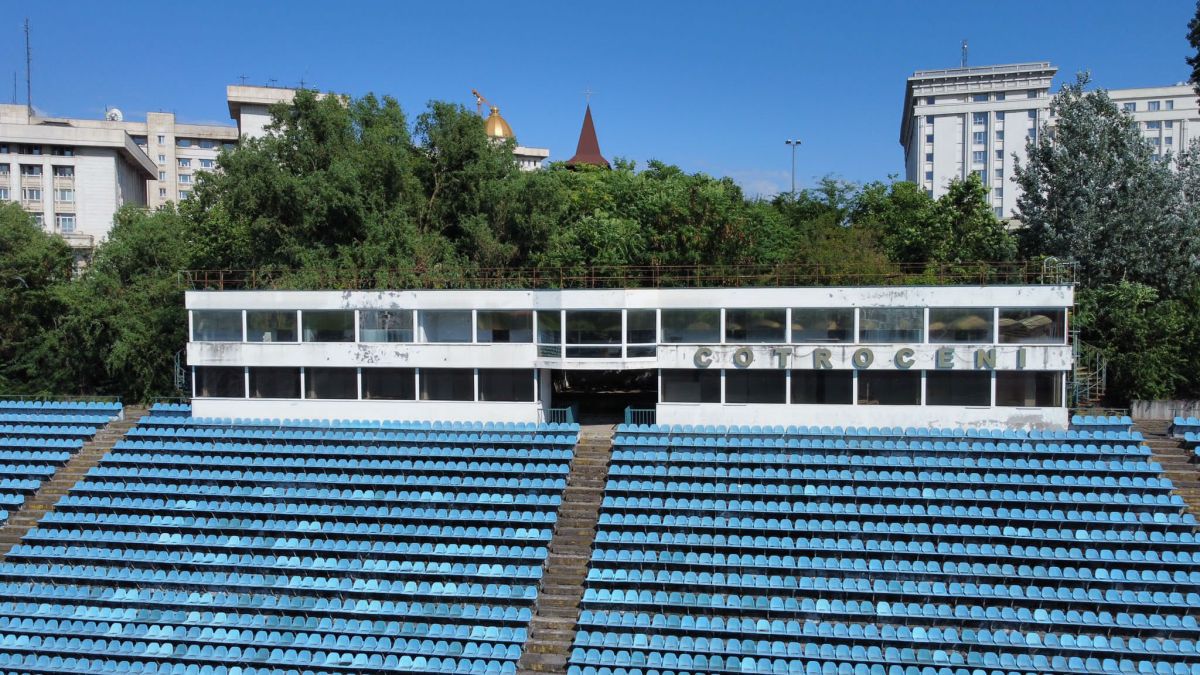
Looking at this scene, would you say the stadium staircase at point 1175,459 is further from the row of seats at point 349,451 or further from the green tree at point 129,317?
the green tree at point 129,317

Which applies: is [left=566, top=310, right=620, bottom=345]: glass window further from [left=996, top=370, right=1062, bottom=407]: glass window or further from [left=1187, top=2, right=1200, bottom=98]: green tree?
[left=1187, top=2, right=1200, bottom=98]: green tree

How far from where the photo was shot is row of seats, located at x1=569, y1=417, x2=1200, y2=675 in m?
16.2

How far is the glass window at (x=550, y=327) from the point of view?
23.8m

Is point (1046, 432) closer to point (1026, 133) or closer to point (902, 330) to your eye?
point (902, 330)

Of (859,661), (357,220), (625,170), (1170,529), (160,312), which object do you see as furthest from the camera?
(625,170)

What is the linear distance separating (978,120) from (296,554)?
78305 mm

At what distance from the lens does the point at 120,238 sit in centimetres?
3400

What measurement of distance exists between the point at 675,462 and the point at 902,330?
24.4 feet

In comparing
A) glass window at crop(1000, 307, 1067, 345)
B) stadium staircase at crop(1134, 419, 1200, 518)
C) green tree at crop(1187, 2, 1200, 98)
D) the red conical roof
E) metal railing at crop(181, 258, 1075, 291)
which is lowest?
stadium staircase at crop(1134, 419, 1200, 518)

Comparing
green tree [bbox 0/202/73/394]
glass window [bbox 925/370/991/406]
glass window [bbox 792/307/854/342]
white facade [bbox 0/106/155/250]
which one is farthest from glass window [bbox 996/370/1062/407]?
white facade [bbox 0/106/155/250]

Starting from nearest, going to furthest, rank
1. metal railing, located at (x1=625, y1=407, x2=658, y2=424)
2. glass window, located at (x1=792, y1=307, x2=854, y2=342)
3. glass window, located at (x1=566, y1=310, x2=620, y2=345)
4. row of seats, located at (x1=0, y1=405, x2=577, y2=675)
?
row of seats, located at (x1=0, y1=405, x2=577, y2=675), glass window, located at (x1=792, y1=307, x2=854, y2=342), glass window, located at (x1=566, y1=310, x2=620, y2=345), metal railing, located at (x1=625, y1=407, x2=658, y2=424)

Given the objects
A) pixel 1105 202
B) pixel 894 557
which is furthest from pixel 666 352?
pixel 1105 202

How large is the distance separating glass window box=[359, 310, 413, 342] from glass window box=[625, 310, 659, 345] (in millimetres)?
6629

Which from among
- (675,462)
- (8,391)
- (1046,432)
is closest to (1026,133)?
(1046,432)
